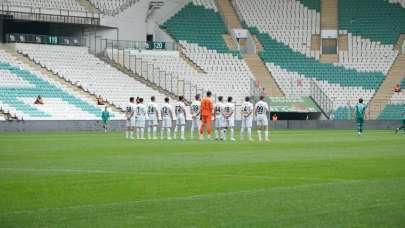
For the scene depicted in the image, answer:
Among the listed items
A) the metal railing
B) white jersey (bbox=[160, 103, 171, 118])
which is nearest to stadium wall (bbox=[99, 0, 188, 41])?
the metal railing

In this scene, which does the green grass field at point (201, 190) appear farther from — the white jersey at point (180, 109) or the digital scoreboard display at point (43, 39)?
the digital scoreboard display at point (43, 39)

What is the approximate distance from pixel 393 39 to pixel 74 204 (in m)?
59.8

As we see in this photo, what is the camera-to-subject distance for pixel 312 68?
226 ft

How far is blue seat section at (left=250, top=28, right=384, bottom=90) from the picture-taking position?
2677 inches

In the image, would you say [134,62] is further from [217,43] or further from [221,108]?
[221,108]

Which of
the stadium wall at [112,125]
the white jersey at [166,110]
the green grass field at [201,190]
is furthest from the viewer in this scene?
the stadium wall at [112,125]

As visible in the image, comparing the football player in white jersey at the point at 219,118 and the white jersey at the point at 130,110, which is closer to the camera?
the football player in white jersey at the point at 219,118

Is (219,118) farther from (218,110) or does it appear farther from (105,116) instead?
(105,116)

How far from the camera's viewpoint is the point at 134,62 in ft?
208

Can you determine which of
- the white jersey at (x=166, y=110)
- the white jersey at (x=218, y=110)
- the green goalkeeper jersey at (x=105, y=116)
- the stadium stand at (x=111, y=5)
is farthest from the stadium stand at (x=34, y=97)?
the white jersey at (x=218, y=110)

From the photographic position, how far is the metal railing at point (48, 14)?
5719 cm

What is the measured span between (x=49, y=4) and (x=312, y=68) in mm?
20508

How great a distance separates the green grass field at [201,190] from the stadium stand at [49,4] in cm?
3280

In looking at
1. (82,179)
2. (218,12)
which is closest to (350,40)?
(218,12)
